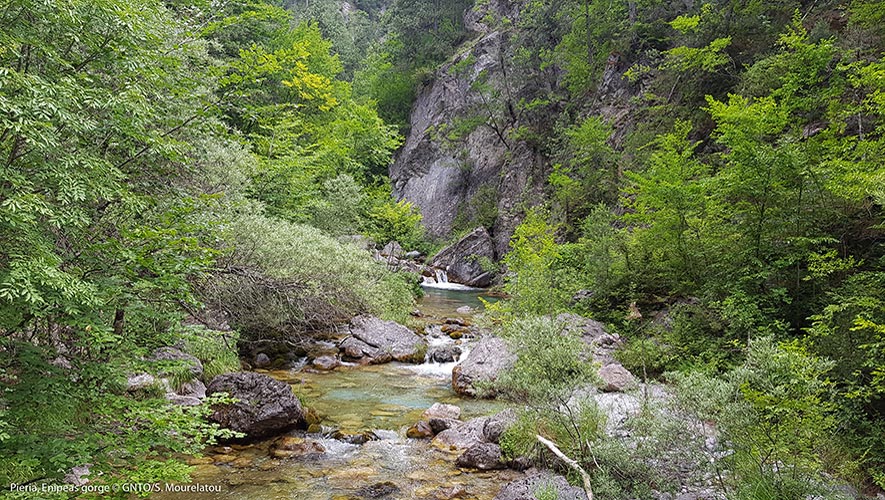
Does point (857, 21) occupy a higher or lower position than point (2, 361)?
higher

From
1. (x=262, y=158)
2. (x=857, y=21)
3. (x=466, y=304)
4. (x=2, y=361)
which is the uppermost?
(x=857, y=21)

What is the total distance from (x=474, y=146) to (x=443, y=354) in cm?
2331

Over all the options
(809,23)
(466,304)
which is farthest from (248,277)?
(809,23)

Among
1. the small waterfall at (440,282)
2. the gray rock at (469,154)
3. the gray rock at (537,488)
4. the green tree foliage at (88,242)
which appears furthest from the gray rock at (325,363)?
the gray rock at (469,154)

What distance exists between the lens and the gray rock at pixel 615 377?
8.96m

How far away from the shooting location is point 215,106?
6086 millimetres

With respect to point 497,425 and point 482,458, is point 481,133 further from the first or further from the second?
point 482,458

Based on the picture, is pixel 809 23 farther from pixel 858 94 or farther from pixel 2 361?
pixel 2 361

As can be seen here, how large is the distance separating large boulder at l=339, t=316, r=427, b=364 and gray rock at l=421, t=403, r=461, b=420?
12.6 ft

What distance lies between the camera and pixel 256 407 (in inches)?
326

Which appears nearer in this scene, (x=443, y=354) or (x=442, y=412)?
(x=442, y=412)

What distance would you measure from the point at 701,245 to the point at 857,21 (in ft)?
23.4

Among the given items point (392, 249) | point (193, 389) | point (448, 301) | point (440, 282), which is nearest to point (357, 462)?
point (193, 389)

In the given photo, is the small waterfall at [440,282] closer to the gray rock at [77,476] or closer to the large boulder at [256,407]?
the large boulder at [256,407]
